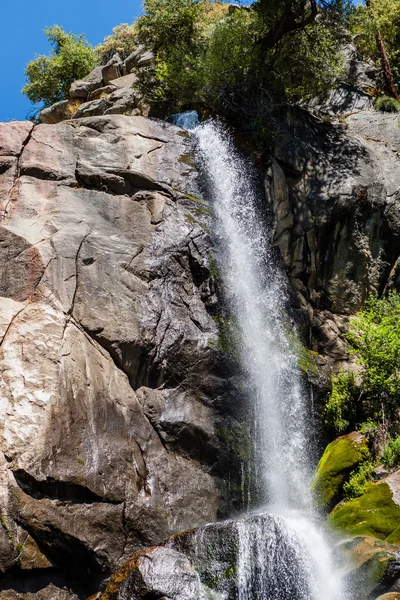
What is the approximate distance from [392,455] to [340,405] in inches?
78.1

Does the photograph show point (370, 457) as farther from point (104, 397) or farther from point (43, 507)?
point (43, 507)

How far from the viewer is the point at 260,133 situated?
55.5 ft

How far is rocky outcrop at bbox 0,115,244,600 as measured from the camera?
28.5 ft

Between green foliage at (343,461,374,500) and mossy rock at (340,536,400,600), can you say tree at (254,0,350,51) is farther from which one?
mossy rock at (340,536,400,600)

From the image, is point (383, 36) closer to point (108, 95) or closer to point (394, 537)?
point (108, 95)

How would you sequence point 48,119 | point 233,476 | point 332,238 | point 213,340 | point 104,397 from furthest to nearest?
point 48,119
point 332,238
point 213,340
point 233,476
point 104,397

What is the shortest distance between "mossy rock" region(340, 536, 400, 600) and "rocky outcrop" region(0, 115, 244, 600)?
112 inches

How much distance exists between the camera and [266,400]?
12234 millimetres

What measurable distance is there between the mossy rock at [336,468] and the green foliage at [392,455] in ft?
1.40

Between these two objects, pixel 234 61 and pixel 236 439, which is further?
pixel 234 61

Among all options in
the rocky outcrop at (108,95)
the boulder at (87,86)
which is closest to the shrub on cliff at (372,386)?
the rocky outcrop at (108,95)

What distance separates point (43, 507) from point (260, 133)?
1244 cm

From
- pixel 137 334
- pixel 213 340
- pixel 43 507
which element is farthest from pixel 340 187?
pixel 43 507

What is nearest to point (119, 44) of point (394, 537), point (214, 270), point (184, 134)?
point (184, 134)
